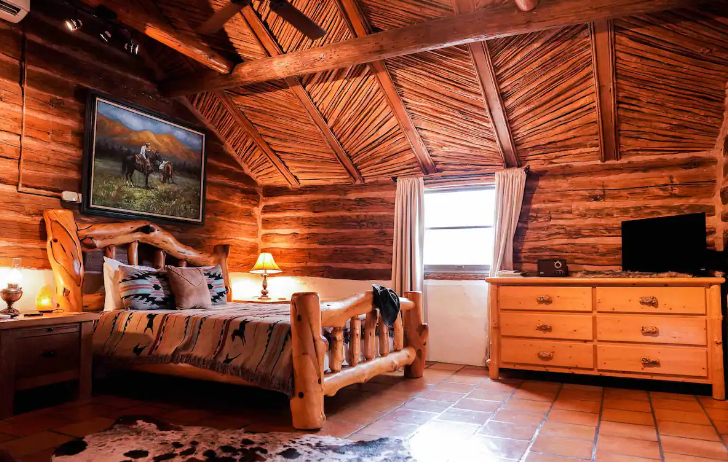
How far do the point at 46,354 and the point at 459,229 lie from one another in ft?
13.2

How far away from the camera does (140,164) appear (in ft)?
16.3

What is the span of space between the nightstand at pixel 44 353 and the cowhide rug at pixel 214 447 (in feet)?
2.79

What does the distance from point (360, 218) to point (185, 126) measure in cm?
221

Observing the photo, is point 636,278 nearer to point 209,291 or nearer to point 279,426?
point 279,426

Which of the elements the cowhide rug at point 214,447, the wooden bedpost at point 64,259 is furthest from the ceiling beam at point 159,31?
the cowhide rug at point 214,447

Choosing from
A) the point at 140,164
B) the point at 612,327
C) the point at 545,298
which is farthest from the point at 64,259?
the point at 612,327

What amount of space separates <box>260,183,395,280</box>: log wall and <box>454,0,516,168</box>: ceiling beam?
1.40 metres

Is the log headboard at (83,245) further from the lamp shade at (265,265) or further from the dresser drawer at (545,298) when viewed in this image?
the dresser drawer at (545,298)

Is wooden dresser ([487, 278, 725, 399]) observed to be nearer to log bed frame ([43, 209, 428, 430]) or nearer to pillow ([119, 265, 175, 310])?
log bed frame ([43, 209, 428, 430])

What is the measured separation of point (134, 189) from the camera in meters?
4.91

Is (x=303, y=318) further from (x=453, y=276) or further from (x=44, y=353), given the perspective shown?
(x=453, y=276)

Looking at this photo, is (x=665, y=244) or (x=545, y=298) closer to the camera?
(x=665, y=244)

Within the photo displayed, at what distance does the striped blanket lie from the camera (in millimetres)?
3164

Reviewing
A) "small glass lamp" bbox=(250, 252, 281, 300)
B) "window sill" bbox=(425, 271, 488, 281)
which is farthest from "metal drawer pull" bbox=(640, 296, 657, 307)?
"small glass lamp" bbox=(250, 252, 281, 300)
